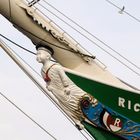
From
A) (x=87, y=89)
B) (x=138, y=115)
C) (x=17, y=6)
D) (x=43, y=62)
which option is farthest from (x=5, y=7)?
(x=138, y=115)

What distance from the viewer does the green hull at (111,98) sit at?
31.9 feet

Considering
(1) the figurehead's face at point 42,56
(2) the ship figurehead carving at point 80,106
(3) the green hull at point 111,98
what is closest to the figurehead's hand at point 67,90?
(2) the ship figurehead carving at point 80,106

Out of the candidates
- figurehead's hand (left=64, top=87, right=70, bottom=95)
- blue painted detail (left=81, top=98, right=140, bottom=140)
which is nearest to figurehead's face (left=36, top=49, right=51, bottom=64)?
figurehead's hand (left=64, top=87, right=70, bottom=95)

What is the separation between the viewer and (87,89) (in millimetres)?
9773

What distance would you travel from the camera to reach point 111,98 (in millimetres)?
9773

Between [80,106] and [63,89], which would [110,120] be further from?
[63,89]

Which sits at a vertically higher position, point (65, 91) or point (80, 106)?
point (65, 91)

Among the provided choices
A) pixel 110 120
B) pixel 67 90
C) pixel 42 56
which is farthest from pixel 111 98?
pixel 42 56

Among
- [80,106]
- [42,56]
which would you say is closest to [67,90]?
[80,106]

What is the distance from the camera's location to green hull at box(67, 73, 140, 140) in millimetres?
9734

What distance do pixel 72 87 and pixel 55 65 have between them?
39 centimetres

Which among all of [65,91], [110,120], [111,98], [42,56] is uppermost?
[42,56]

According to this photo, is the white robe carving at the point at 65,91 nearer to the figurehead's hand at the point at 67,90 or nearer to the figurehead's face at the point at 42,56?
the figurehead's hand at the point at 67,90

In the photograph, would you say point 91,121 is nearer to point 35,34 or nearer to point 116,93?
point 116,93
